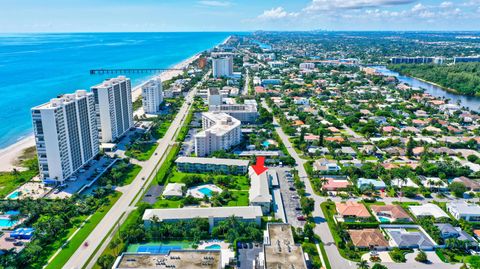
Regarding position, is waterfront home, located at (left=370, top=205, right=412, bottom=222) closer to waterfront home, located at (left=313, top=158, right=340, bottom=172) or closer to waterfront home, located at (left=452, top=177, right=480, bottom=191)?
waterfront home, located at (left=313, top=158, right=340, bottom=172)

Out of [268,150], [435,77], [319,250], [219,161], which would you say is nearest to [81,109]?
[219,161]

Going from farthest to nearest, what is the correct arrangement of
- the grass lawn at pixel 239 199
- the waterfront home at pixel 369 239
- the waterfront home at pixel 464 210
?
1. the grass lawn at pixel 239 199
2. the waterfront home at pixel 464 210
3. the waterfront home at pixel 369 239

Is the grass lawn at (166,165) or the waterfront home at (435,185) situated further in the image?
the grass lawn at (166,165)

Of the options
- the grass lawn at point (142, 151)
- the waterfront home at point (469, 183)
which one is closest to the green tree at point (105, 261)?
the grass lawn at point (142, 151)

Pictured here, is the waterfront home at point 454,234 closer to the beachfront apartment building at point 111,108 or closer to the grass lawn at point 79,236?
the grass lawn at point 79,236

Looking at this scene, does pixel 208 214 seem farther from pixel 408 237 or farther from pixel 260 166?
pixel 408 237

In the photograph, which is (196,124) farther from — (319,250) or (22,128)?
(319,250)

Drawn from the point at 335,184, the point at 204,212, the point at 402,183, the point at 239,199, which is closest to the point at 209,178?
the point at 239,199
